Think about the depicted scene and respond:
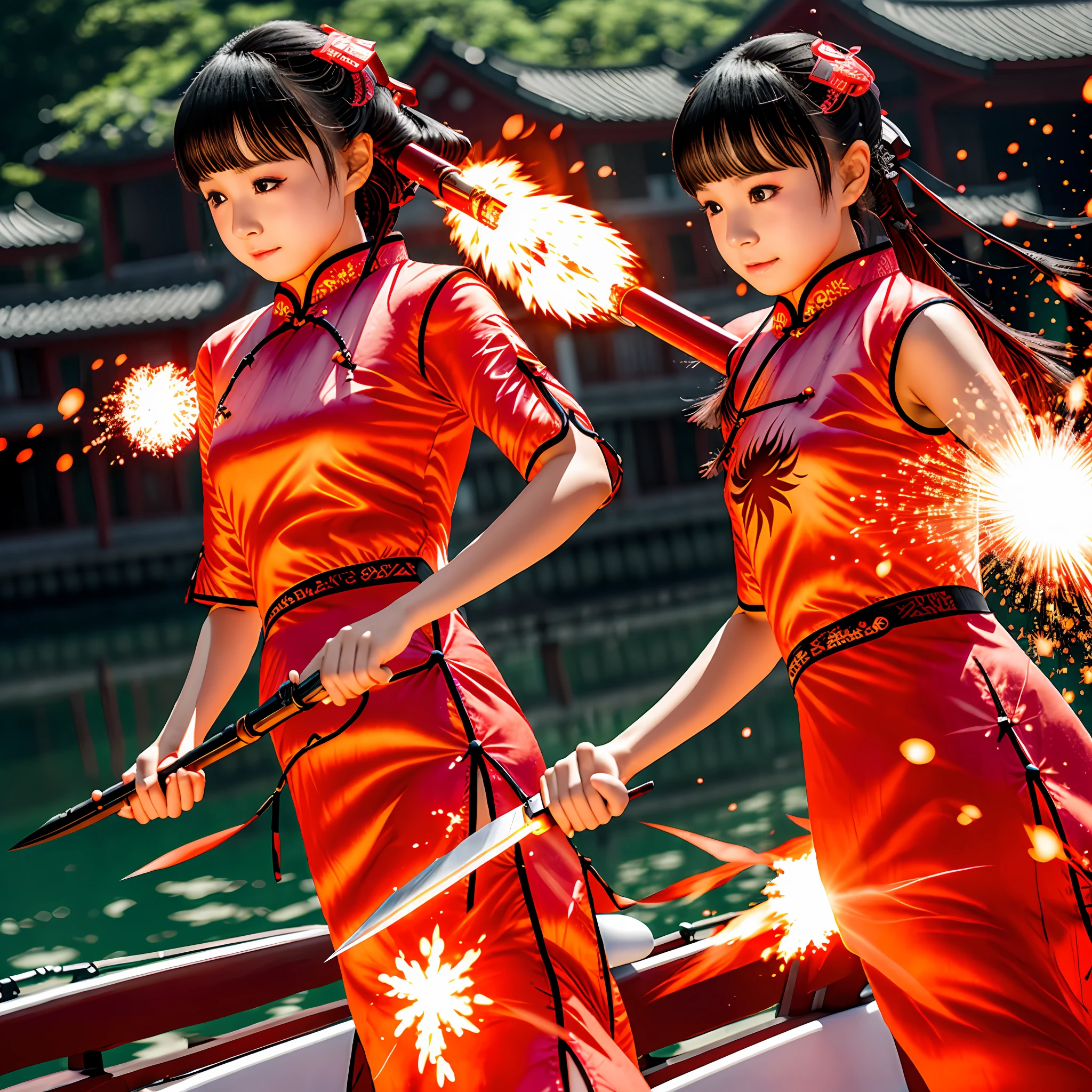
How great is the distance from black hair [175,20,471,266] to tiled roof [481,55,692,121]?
1230cm

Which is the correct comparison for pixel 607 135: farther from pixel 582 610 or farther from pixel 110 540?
pixel 110 540

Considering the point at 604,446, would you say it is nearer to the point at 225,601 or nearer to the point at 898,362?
the point at 898,362

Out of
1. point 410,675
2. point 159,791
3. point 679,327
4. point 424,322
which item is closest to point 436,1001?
point 410,675

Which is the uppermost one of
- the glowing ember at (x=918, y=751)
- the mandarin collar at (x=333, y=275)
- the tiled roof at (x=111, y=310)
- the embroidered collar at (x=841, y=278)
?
the tiled roof at (x=111, y=310)

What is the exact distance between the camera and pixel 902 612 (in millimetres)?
1469

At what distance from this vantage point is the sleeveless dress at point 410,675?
5.24 feet

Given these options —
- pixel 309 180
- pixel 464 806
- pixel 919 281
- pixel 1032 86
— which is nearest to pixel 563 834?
pixel 464 806

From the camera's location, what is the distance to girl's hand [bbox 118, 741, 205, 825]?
6.02 feet

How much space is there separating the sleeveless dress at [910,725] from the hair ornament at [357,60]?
0.73 m

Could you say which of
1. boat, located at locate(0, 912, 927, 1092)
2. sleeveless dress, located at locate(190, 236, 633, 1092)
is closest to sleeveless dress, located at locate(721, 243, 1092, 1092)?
sleeveless dress, located at locate(190, 236, 633, 1092)

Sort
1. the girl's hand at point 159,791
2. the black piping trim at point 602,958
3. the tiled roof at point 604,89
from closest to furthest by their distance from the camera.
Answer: the black piping trim at point 602,958 → the girl's hand at point 159,791 → the tiled roof at point 604,89

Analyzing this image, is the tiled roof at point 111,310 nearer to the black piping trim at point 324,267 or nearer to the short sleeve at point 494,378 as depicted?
the black piping trim at point 324,267

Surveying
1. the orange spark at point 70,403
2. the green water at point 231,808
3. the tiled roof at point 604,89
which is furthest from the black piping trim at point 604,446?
the orange spark at point 70,403

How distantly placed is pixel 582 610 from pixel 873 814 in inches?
482
